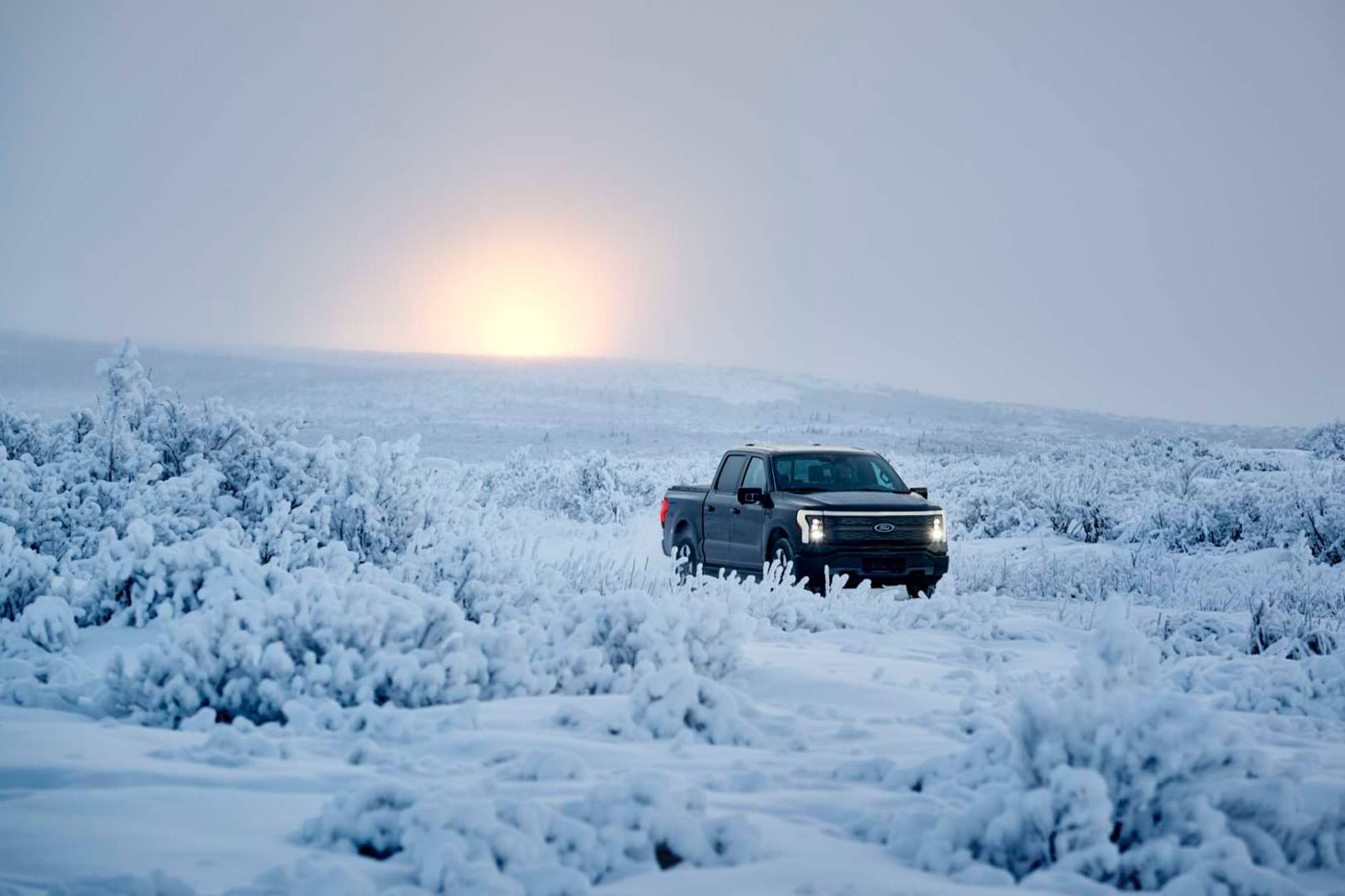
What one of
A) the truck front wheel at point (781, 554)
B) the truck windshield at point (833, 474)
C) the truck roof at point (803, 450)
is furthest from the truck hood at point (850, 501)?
the truck roof at point (803, 450)

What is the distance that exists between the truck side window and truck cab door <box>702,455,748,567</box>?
11cm

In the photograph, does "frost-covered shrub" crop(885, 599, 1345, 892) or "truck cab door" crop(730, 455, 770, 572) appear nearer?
"frost-covered shrub" crop(885, 599, 1345, 892)

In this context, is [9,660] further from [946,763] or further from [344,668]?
[946,763]

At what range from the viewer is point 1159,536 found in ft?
63.8

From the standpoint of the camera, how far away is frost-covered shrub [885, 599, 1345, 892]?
4559 mm

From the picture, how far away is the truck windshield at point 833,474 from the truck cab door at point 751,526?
0.24m

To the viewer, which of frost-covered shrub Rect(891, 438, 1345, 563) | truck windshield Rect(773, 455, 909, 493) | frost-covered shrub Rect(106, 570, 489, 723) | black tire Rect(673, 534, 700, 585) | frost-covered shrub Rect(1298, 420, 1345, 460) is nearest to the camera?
frost-covered shrub Rect(106, 570, 489, 723)

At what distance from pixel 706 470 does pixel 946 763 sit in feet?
A: 123

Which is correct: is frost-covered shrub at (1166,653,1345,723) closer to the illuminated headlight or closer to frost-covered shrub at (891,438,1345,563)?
the illuminated headlight

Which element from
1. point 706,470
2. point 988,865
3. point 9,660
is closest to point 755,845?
point 988,865

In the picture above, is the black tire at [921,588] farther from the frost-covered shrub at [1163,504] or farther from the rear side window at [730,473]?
the frost-covered shrub at [1163,504]

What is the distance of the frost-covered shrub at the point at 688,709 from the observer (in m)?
6.39

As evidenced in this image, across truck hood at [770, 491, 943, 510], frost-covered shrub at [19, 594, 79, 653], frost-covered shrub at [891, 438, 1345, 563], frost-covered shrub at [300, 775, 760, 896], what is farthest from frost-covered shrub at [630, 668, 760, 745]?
frost-covered shrub at [891, 438, 1345, 563]

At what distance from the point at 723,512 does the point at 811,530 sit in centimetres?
181
